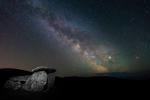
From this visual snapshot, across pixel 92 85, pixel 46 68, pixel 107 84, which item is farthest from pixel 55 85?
pixel 107 84

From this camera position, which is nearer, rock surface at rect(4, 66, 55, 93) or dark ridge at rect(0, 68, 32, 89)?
rock surface at rect(4, 66, 55, 93)

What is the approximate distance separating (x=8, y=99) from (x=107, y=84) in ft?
19.5

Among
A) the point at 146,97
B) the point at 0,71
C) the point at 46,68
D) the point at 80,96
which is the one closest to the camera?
the point at 146,97

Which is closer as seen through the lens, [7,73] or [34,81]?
[34,81]

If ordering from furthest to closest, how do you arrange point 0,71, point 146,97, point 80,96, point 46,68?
1. point 0,71
2. point 46,68
3. point 80,96
4. point 146,97

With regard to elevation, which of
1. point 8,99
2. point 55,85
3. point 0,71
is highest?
point 0,71

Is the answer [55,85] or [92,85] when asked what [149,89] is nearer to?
[92,85]

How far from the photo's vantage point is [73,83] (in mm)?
12930

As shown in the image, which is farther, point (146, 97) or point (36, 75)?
point (36, 75)

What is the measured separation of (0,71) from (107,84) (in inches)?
275

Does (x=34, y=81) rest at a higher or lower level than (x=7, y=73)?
lower

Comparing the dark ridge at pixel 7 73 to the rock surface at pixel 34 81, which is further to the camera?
the dark ridge at pixel 7 73

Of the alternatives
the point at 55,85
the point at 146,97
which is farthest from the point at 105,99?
the point at 55,85

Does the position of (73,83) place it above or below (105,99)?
above
